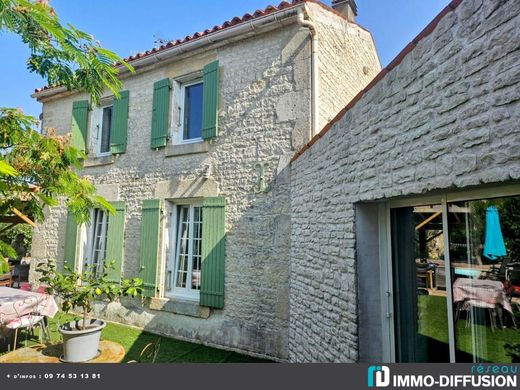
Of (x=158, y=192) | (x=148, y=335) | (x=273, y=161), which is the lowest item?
(x=148, y=335)

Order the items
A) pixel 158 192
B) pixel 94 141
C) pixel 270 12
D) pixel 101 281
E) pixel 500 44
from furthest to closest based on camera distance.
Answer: pixel 94 141
pixel 158 192
pixel 270 12
pixel 101 281
pixel 500 44

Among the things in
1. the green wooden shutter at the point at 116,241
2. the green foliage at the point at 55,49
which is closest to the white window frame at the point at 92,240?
the green wooden shutter at the point at 116,241

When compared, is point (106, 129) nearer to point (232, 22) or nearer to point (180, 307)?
point (232, 22)

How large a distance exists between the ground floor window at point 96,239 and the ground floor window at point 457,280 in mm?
6937

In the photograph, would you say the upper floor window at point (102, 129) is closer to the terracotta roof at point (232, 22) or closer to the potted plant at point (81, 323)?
the terracotta roof at point (232, 22)

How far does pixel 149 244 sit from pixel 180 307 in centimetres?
150

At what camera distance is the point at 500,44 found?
1574 mm

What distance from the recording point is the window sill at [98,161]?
740 cm

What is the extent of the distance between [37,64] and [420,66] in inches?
125

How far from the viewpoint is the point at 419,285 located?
254 cm

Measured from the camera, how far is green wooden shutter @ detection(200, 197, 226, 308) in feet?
18.4

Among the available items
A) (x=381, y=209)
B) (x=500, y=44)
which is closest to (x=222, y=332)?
(x=381, y=209)

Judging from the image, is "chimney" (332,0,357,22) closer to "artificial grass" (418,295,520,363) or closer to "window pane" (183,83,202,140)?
"window pane" (183,83,202,140)

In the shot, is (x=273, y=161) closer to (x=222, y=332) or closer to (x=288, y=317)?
(x=288, y=317)
